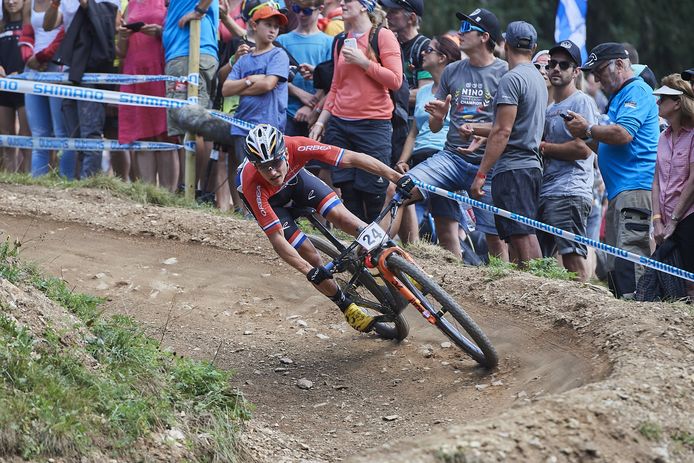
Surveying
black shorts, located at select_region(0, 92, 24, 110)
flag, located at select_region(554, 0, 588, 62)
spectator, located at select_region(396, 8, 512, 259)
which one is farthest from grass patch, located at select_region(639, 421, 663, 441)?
black shorts, located at select_region(0, 92, 24, 110)

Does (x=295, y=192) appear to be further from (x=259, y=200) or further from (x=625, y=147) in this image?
(x=625, y=147)

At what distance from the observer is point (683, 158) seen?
838 centimetres

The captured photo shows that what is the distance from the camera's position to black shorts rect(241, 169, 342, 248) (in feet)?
28.0

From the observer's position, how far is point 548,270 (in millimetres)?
9078

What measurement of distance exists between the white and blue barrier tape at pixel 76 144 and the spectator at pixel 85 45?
15cm

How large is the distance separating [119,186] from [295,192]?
414cm

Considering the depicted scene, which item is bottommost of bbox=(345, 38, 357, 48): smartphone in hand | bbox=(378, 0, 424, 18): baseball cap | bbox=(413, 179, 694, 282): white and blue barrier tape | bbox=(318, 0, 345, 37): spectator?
bbox=(413, 179, 694, 282): white and blue barrier tape

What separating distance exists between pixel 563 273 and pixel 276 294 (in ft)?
8.97

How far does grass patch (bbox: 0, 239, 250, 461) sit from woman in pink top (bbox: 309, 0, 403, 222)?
11.4ft

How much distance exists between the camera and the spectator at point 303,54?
11.2 meters

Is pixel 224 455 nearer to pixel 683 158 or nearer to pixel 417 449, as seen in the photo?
pixel 417 449

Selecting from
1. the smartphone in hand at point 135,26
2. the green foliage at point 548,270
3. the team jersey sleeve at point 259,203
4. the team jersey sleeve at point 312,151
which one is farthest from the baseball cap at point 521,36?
the smartphone in hand at point 135,26

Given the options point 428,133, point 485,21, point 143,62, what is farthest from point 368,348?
point 143,62

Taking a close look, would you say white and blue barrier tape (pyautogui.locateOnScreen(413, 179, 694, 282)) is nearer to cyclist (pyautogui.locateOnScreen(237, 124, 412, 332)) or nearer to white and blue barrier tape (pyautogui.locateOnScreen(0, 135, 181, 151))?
cyclist (pyautogui.locateOnScreen(237, 124, 412, 332))
